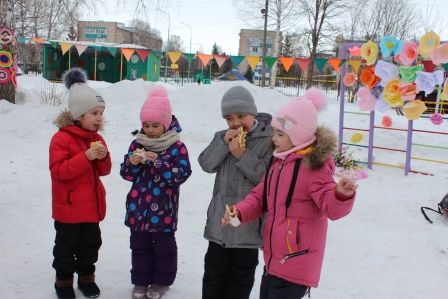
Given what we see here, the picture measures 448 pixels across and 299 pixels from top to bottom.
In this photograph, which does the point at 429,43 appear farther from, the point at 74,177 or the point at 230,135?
the point at 74,177

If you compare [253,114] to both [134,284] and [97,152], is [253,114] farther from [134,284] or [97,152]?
[134,284]

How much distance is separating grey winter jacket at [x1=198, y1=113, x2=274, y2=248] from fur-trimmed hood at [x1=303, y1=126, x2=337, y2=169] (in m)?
0.47

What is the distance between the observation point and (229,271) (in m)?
2.82

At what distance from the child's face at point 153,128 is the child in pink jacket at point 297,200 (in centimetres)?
84

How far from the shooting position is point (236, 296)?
9.18ft

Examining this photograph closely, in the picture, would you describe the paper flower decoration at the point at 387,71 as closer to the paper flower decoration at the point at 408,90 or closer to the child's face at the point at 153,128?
the paper flower decoration at the point at 408,90

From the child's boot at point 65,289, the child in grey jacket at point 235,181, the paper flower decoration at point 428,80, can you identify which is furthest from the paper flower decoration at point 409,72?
the child's boot at point 65,289

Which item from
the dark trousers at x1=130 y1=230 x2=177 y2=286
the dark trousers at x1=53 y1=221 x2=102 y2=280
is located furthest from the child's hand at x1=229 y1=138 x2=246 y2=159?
the dark trousers at x1=53 y1=221 x2=102 y2=280

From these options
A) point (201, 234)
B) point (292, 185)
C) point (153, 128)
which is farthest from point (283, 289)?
point (201, 234)

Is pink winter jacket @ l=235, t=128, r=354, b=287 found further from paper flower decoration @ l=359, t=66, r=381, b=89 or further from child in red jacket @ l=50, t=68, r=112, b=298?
paper flower decoration @ l=359, t=66, r=381, b=89

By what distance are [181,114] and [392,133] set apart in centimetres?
501

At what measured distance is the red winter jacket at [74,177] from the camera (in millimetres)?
2748

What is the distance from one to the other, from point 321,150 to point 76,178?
5.24ft

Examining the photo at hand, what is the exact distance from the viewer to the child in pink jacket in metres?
2.21
